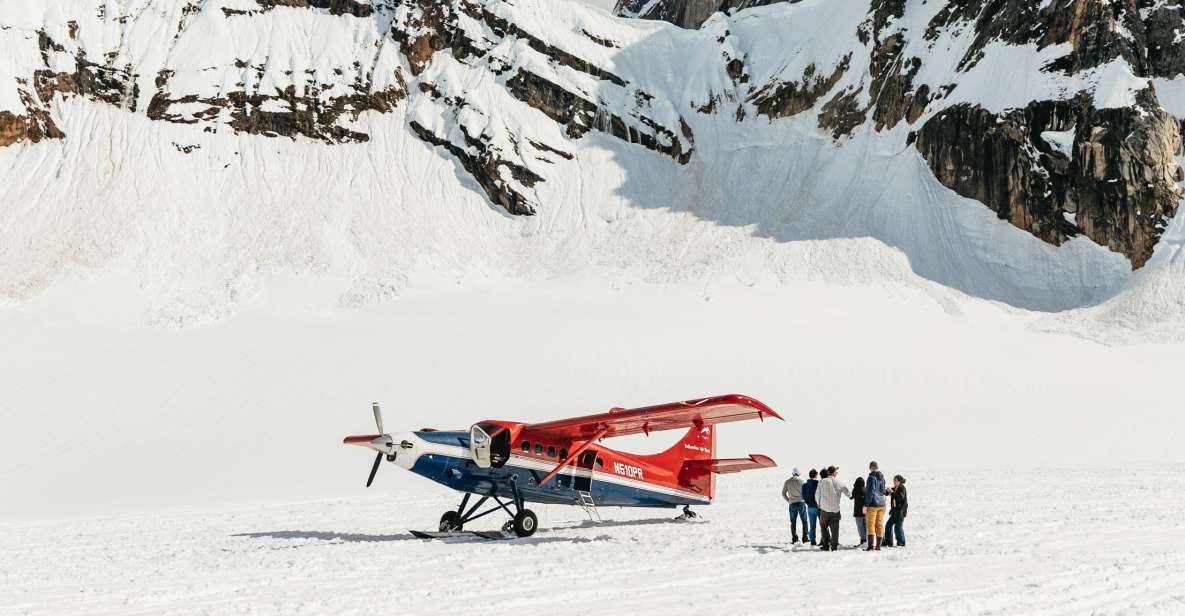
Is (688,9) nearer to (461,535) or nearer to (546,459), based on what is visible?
(546,459)

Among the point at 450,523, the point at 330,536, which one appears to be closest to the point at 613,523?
the point at 450,523

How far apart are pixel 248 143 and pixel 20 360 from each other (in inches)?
868

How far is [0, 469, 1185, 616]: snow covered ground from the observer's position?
1018cm

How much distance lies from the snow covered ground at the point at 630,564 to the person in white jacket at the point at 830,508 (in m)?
0.35

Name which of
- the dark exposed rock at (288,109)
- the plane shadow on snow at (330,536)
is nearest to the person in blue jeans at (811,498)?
the plane shadow on snow at (330,536)

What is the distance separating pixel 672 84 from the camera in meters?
67.1

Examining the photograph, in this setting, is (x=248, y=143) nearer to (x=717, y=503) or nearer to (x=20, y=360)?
(x=20, y=360)

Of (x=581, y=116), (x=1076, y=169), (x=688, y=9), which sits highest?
(x=688, y=9)

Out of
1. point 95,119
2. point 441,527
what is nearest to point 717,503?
point 441,527

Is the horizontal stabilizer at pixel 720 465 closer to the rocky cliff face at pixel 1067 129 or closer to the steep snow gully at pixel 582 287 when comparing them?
the steep snow gully at pixel 582 287

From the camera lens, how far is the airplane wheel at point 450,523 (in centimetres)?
1689

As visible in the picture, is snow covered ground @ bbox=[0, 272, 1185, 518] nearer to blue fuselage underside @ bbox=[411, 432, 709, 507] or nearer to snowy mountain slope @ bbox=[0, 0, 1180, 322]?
snowy mountain slope @ bbox=[0, 0, 1180, 322]

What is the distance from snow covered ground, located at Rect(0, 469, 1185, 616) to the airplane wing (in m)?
2.01

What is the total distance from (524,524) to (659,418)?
3.23m
